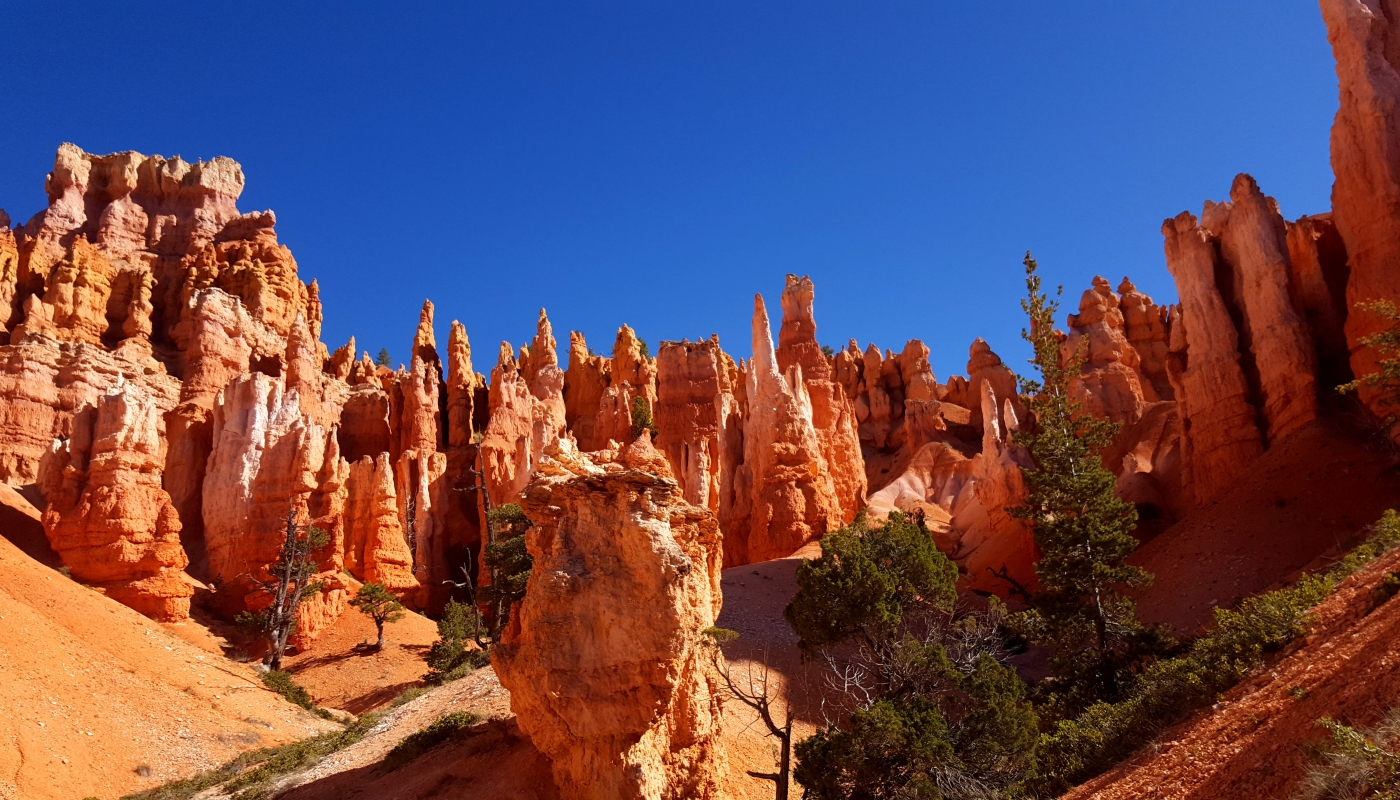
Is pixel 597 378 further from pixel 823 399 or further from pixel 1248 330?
pixel 1248 330

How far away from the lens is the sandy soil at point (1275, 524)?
76.3ft

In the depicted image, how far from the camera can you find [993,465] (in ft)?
123

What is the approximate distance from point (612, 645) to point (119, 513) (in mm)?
25700

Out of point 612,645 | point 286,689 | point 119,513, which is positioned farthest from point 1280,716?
point 119,513

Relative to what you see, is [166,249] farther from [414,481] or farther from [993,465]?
[993,465]

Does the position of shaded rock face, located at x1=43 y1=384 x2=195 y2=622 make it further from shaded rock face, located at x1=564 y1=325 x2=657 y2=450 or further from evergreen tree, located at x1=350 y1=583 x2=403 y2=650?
shaded rock face, located at x1=564 y1=325 x2=657 y2=450

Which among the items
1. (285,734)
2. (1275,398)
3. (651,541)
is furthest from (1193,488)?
(285,734)

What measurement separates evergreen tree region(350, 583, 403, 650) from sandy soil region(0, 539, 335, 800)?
17.4ft

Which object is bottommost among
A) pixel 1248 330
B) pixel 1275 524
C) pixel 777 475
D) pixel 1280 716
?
pixel 1280 716

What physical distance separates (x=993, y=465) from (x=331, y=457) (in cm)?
3071

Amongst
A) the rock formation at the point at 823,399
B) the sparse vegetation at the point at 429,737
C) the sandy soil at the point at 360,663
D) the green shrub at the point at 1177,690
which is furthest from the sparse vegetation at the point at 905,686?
the rock formation at the point at 823,399

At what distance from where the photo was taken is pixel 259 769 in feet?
63.7

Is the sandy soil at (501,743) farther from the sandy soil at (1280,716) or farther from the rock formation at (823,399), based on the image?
the rock formation at (823,399)

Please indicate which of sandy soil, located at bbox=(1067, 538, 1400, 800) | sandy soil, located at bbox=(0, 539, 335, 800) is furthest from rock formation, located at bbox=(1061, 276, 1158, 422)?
sandy soil, located at bbox=(0, 539, 335, 800)
